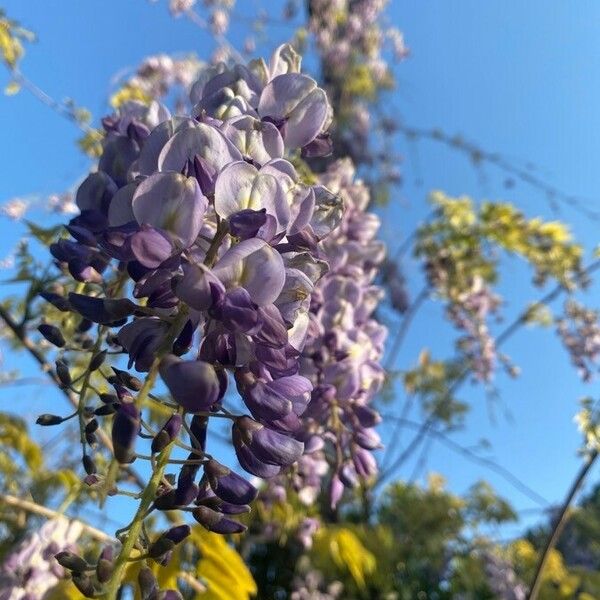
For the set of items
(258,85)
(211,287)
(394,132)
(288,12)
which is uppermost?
(288,12)

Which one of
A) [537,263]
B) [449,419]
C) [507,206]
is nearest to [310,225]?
[507,206]

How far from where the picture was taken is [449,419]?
3.68m

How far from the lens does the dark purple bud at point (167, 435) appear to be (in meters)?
0.50

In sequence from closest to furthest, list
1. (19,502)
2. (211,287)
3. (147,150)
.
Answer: (211,287)
(147,150)
(19,502)

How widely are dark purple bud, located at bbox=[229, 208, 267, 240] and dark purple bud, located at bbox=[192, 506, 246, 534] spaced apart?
0.24 meters

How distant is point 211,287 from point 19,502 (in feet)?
2.91

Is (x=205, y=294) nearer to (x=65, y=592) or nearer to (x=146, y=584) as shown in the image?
(x=146, y=584)

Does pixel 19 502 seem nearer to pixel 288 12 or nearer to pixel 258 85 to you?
pixel 258 85

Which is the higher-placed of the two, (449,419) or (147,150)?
(449,419)

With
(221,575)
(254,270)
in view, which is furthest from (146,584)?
(221,575)

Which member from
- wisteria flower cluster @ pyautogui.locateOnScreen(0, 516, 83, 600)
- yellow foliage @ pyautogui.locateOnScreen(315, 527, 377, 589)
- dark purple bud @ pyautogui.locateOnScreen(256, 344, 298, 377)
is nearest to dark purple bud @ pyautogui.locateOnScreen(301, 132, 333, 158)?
dark purple bud @ pyautogui.locateOnScreen(256, 344, 298, 377)

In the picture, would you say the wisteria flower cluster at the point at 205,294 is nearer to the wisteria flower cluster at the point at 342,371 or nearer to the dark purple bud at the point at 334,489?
the wisteria flower cluster at the point at 342,371

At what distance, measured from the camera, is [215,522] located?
21.7 inches

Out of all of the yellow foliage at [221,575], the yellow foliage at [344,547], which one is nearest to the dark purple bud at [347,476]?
the yellow foliage at [221,575]
